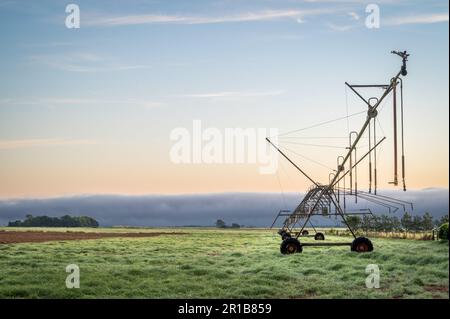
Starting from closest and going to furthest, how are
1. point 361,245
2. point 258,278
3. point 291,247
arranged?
point 258,278
point 361,245
point 291,247

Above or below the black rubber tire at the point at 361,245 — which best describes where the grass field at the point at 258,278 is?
below

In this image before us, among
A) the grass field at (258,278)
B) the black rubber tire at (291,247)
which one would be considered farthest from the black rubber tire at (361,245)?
the black rubber tire at (291,247)

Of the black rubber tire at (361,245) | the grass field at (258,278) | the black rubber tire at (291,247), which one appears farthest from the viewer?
the black rubber tire at (291,247)

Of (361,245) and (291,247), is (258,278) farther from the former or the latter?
(361,245)

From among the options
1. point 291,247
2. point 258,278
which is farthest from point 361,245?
point 258,278

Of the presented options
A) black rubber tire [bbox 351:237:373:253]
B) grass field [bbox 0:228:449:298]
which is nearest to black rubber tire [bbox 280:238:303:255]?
grass field [bbox 0:228:449:298]

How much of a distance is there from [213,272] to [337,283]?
19.8ft

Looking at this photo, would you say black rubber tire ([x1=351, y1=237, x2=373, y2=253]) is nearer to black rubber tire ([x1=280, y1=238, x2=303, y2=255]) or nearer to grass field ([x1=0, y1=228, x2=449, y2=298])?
grass field ([x1=0, y1=228, x2=449, y2=298])

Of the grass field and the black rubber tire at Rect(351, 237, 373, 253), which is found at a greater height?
the black rubber tire at Rect(351, 237, 373, 253)

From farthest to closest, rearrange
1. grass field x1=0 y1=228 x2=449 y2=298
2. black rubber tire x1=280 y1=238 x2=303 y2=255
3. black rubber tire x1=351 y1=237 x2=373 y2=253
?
black rubber tire x1=280 y1=238 x2=303 y2=255 → black rubber tire x1=351 y1=237 x2=373 y2=253 → grass field x1=0 y1=228 x2=449 y2=298

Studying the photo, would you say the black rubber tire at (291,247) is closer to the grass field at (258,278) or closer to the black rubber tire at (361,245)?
the grass field at (258,278)

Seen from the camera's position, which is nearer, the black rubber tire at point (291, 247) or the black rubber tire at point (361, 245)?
the black rubber tire at point (361, 245)
